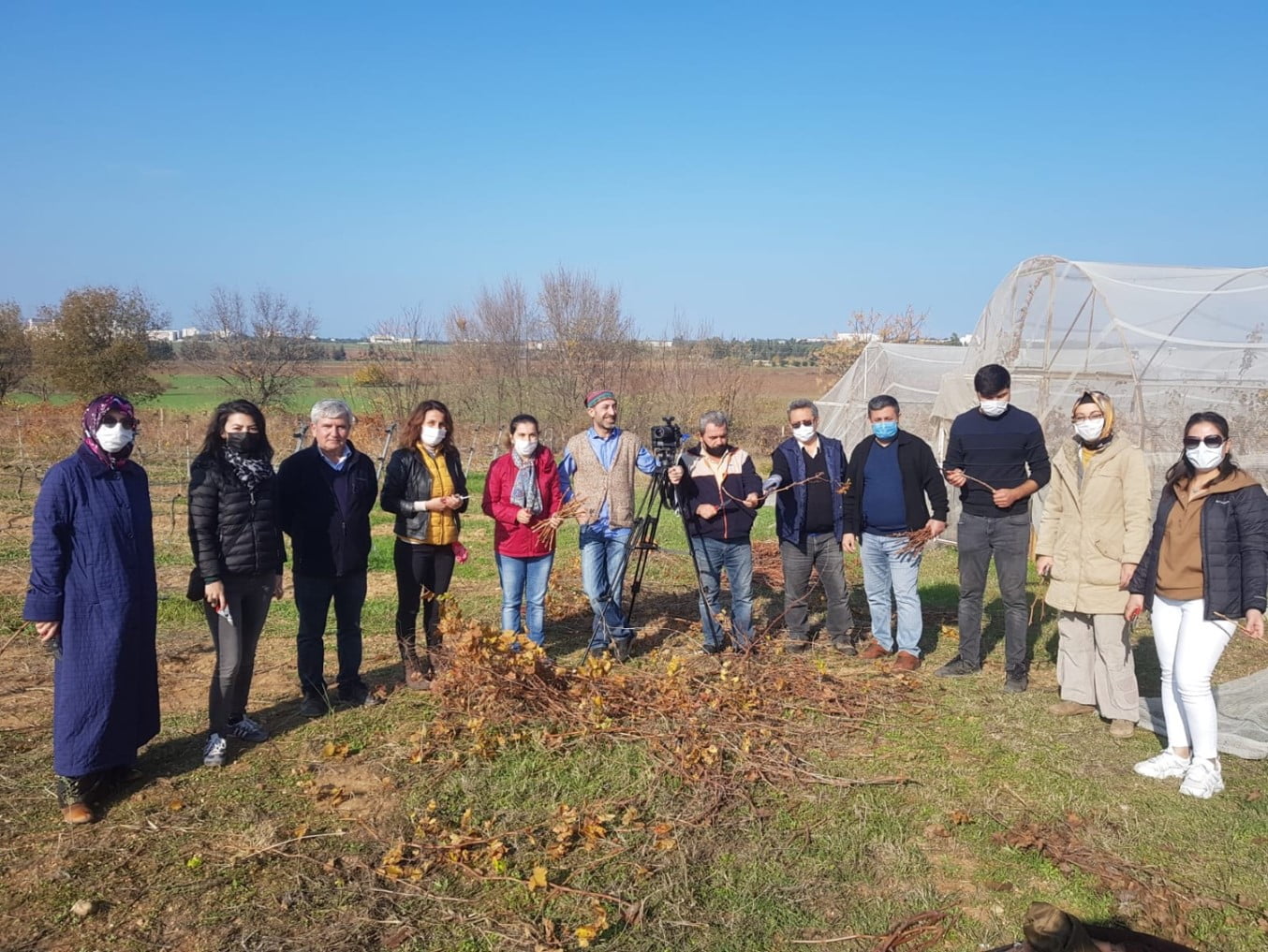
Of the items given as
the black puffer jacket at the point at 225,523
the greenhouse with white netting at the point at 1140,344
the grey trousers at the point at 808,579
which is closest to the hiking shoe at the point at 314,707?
the black puffer jacket at the point at 225,523

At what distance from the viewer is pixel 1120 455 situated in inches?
202

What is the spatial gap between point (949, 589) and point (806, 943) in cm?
657

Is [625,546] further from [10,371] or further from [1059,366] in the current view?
[10,371]

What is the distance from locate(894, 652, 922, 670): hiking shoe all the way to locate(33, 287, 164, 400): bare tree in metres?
28.7

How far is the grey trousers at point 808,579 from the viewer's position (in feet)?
21.7

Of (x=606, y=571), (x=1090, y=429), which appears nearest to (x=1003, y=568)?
(x=1090, y=429)

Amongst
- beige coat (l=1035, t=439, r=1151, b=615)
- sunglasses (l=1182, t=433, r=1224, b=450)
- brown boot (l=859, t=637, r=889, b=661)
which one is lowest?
brown boot (l=859, t=637, r=889, b=661)

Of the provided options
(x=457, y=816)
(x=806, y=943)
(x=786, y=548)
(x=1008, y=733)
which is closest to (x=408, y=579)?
(x=457, y=816)

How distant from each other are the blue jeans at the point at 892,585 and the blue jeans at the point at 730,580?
35.0 inches

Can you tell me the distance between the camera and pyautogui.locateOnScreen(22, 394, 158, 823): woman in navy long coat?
3.96 metres

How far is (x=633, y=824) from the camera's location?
13.2ft

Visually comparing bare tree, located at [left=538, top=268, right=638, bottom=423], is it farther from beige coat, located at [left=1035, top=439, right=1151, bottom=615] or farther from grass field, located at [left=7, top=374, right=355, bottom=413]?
beige coat, located at [left=1035, top=439, right=1151, bottom=615]

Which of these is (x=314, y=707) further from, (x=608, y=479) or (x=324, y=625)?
(x=608, y=479)

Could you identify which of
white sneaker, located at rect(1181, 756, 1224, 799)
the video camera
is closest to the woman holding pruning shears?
the video camera
